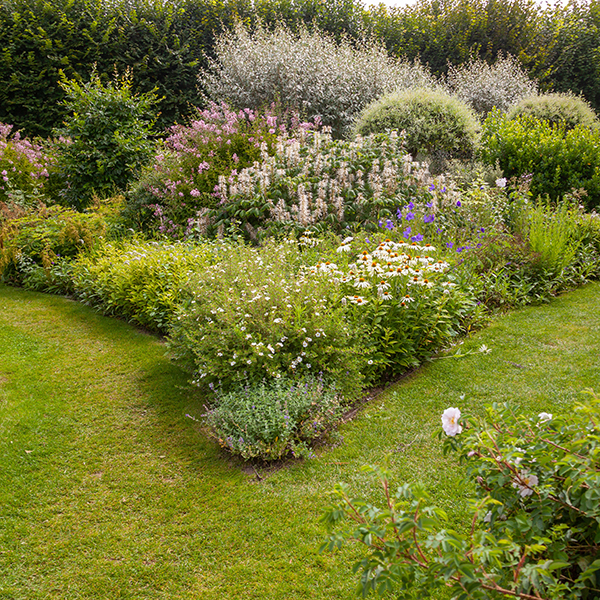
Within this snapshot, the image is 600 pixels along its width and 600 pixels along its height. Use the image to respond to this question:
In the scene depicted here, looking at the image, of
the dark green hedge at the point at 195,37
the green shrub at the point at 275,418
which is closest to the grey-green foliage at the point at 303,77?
the dark green hedge at the point at 195,37

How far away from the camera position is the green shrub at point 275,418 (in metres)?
2.98

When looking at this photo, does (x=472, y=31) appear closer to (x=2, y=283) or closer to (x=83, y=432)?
(x=2, y=283)

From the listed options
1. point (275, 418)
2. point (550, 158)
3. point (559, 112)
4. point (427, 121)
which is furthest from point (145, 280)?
point (559, 112)

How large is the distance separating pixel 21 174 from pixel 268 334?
22.6ft

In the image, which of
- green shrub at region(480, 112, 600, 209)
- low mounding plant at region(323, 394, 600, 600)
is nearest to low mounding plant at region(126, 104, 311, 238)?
green shrub at region(480, 112, 600, 209)

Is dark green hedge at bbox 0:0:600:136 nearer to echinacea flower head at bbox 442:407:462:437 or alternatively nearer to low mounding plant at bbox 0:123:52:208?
low mounding plant at bbox 0:123:52:208

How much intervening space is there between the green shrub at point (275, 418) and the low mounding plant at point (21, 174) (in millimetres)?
6218

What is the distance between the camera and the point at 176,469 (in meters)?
3.01

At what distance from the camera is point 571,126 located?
9.82 meters

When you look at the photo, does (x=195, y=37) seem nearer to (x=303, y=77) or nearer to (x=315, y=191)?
(x=303, y=77)

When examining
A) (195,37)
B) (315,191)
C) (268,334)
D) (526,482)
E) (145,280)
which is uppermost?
(195,37)

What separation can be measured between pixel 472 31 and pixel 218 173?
13189 millimetres

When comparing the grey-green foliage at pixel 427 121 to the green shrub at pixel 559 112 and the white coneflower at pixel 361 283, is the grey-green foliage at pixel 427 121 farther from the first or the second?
the white coneflower at pixel 361 283

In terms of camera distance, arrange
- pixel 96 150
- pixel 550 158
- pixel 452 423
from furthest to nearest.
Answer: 1. pixel 96 150
2. pixel 550 158
3. pixel 452 423
